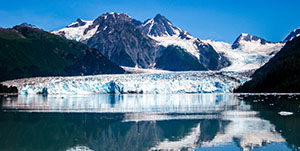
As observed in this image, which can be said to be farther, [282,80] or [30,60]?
[30,60]

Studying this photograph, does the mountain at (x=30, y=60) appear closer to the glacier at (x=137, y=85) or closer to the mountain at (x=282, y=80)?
the glacier at (x=137, y=85)

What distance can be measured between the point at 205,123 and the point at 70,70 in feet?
573

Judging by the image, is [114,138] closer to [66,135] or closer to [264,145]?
[66,135]

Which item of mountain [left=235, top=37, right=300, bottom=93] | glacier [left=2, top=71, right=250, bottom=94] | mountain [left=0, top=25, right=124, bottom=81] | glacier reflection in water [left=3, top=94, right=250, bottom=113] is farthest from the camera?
mountain [left=0, top=25, right=124, bottom=81]

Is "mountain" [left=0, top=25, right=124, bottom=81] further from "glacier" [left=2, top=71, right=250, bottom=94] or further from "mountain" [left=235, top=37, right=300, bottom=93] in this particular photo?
"mountain" [left=235, top=37, right=300, bottom=93]

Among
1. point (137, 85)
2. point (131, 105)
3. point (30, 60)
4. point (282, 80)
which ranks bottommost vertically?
point (131, 105)

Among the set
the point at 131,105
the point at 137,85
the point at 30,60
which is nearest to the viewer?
the point at 131,105

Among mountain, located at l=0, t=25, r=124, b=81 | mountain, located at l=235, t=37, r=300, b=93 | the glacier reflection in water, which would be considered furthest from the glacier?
mountain, located at l=0, t=25, r=124, b=81

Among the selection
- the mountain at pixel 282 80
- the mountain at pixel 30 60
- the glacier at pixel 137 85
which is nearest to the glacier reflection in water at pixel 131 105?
the mountain at pixel 282 80

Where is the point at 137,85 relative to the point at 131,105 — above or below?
above

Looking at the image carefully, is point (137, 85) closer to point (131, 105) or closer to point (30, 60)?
point (131, 105)

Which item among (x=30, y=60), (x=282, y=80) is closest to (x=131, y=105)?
(x=282, y=80)

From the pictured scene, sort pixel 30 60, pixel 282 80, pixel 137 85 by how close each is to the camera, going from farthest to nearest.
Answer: pixel 30 60, pixel 137 85, pixel 282 80

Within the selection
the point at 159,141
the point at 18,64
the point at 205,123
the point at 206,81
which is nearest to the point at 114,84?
the point at 206,81
